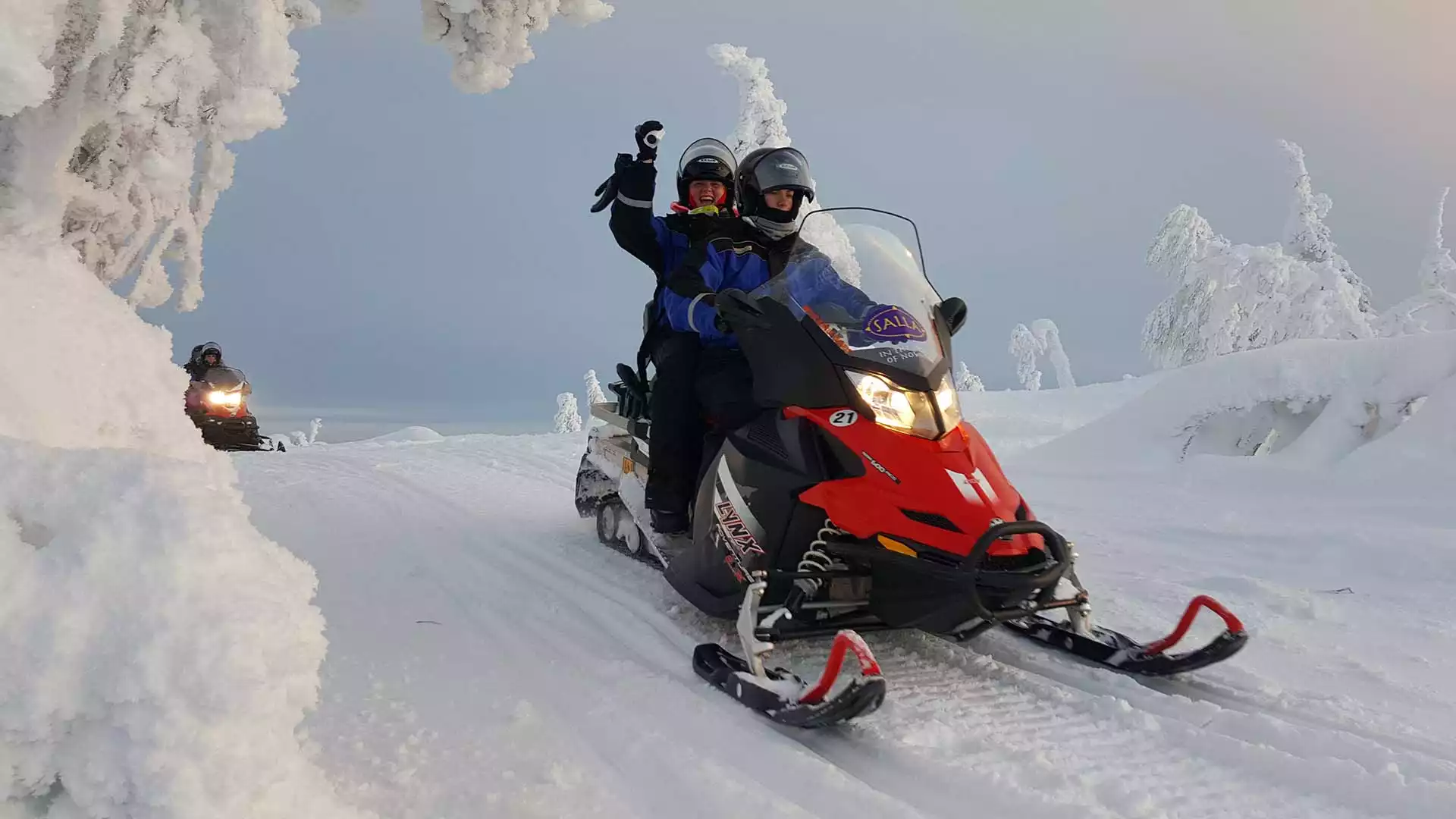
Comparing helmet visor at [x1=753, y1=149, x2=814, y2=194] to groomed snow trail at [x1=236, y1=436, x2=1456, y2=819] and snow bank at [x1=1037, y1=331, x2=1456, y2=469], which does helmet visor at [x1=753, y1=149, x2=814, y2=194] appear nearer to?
groomed snow trail at [x1=236, y1=436, x2=1456, y2=819]

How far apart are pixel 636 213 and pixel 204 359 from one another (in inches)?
405

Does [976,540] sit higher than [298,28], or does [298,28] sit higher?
[298,28]

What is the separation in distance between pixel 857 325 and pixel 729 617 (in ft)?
4.10

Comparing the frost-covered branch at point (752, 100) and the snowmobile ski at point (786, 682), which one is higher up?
the frost-covered branch at point (752, 100)

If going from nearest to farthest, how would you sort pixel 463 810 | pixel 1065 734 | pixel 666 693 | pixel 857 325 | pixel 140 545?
pixel 140 545, pixel 463 810, pixel 1065 734, pixel 666 693, pixel 857 325

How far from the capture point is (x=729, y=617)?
321 cm

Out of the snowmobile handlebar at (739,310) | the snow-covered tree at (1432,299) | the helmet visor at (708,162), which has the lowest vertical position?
the snowmobile handlebar at (739,310)

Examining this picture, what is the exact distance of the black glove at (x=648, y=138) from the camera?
13.7 ft

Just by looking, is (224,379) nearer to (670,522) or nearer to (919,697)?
(670,522)

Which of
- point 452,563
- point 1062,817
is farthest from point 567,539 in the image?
point 1062,817

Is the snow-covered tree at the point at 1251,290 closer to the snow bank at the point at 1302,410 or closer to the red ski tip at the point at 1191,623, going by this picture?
the snow bank at the point at 1302,410

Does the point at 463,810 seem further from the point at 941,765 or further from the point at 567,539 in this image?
the point at 567,539

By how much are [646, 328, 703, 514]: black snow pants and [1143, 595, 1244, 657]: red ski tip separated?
1.91m

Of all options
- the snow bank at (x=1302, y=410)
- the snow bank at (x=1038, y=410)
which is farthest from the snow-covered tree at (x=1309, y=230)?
the snow bank at (x=1302, y=410)
